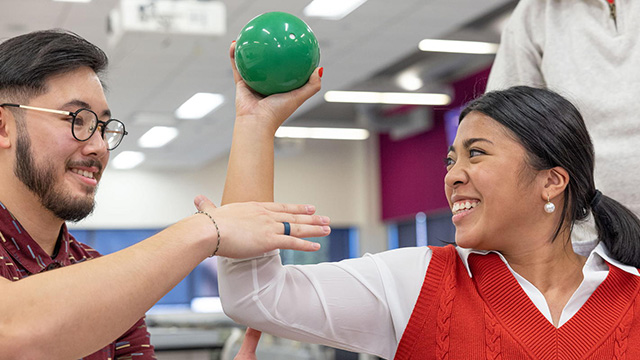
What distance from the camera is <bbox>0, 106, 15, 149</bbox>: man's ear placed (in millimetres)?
1606

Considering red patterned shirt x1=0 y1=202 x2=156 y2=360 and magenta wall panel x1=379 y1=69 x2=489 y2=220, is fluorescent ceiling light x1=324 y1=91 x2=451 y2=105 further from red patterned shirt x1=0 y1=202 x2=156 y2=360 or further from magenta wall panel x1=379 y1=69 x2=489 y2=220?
red patterned shirt x1=0 y1=202 x2=156 y2=360

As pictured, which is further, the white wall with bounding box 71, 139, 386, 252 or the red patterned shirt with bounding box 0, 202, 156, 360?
the white wall with bounding box 71, 139, 386, 252

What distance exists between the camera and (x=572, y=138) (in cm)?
173

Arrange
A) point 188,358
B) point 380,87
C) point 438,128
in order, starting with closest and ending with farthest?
point 188,358, point 380,87, point 438,128

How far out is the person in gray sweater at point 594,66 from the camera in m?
1.97

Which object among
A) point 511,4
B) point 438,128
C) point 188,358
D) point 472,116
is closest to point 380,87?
point 438,128

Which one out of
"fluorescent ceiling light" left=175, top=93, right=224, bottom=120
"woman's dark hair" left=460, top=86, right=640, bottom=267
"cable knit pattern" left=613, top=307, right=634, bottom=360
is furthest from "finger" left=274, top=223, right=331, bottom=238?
"fluorescent ceiling light" left=175, top=93, right=224, bottom=120

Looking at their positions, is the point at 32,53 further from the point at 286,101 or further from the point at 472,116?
the point at 472,116

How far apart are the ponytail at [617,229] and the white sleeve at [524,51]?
48 cm

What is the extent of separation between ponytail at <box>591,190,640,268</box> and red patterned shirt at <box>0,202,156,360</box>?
3.70 feet

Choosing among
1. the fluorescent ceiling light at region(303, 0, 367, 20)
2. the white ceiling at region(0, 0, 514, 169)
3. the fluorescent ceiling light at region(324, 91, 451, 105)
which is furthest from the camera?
the fluorescent ceiling light at region(324, 91, 451, 105)

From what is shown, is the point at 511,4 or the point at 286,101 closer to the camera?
the point at 286,101

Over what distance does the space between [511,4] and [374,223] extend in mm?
6644

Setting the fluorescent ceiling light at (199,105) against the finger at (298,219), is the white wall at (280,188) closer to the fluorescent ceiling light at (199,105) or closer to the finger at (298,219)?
the fluorescent ceiling light at (199,105)
